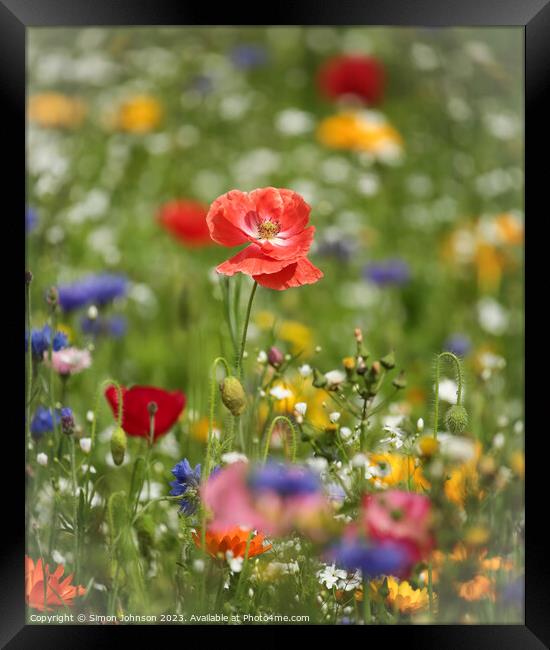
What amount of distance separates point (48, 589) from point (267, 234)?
0.54 metres

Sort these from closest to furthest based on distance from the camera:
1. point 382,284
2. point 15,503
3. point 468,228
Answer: point 15,503, point 382,284, point 468,228

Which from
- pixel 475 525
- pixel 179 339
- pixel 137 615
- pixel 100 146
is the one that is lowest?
pixel 137 615

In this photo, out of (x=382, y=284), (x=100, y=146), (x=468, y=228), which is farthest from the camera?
(x=100, y=146)

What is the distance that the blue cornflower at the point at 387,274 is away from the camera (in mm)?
2586

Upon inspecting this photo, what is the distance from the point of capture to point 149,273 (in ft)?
8.57

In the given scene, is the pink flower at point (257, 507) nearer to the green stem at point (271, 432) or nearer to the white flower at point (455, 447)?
the green stem at point (271, 432)

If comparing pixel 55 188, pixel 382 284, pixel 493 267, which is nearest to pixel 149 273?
pixel 55 188

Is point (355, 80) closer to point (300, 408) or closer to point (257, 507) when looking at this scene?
point (300, 408)

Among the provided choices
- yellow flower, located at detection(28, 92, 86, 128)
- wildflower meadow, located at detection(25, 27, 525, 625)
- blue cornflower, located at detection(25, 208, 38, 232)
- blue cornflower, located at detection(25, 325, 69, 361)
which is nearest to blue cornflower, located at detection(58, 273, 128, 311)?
wildflower meadow, located at detection(25, 27, 525, 625)

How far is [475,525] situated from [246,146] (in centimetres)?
211

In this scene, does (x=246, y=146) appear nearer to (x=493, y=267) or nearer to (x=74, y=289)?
(x=493, y=267)

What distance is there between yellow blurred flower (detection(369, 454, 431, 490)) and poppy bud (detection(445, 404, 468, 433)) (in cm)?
7

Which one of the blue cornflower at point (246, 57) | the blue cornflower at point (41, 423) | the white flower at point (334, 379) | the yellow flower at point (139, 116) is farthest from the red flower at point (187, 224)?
the blue cornflower at point (246, 57)

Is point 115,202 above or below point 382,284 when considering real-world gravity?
above
